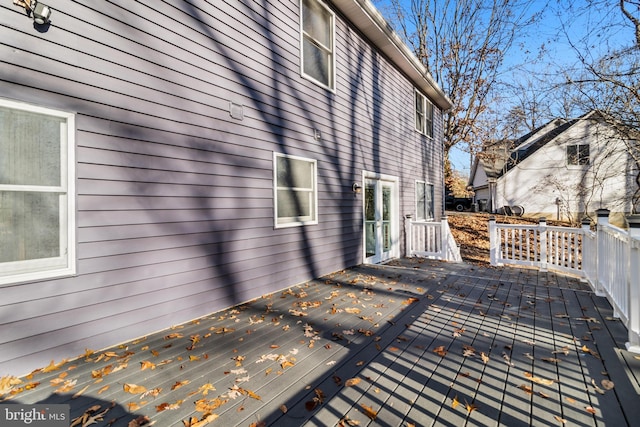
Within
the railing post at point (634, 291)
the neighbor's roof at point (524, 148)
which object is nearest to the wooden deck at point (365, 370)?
the railing post at point (634, 291)

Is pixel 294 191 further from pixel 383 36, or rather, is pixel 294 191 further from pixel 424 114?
pixel 424 114

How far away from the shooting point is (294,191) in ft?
17.0

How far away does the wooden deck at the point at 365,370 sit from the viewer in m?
1.95

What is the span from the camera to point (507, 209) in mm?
19547

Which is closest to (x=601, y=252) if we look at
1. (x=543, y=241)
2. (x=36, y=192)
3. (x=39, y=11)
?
(x=543, y=241)

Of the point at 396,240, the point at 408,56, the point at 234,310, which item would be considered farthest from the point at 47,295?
the point at 408,56

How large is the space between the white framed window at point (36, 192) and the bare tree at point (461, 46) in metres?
15.7

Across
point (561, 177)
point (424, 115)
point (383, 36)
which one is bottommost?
point (561, 177)

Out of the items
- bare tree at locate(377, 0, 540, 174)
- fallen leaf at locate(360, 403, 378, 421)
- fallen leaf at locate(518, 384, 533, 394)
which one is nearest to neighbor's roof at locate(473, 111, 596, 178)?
bare tree at locate(377, 0, 540, 174)

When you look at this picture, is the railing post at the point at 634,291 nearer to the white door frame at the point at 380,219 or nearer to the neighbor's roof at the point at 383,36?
the white door frame at the point at 380,219

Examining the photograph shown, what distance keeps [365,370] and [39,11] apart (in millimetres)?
3690

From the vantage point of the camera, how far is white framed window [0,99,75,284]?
240 centimetres

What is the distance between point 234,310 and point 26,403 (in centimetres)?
203

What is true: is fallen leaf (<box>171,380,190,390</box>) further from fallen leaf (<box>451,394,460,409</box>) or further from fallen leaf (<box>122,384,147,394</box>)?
fallen leaf (<box>451,394,460,409</box>)
